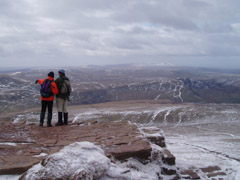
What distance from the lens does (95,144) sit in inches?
459

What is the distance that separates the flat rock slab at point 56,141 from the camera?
9.27 m

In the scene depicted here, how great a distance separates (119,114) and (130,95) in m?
87.0

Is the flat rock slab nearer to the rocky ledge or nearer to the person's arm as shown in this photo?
the rocky ledge

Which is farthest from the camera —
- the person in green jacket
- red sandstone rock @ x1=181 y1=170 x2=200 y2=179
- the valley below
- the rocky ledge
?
the valley below

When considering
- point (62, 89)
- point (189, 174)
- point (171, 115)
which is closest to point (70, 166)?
point (189, 174)

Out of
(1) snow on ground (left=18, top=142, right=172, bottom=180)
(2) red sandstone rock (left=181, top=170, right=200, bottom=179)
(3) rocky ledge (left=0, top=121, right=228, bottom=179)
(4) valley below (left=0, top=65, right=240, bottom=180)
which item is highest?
(1) snow on ground (left=18, top=142, right=172, bottom=180)

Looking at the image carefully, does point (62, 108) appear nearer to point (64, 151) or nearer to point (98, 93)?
point (64, 151)

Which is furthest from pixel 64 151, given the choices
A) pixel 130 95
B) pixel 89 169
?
pixel 130 95

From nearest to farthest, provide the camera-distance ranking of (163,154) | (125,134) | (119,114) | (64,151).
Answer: (64,151)
(163,154)
(125,134)
(119,114)

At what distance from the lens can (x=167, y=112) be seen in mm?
101312

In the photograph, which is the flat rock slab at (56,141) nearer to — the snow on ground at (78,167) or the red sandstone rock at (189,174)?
the snow on ground at (78,167)

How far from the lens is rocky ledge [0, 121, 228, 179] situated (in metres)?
9.06

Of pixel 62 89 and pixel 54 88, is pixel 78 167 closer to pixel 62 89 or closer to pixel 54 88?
pixel 54 88

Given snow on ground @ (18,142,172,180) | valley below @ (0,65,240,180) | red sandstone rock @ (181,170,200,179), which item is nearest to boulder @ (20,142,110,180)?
snow on ground @ (18,142,172,180)
